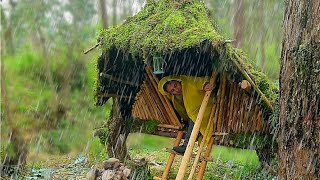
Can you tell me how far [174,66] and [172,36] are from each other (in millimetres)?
1328

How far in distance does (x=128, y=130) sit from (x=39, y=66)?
6702 mm

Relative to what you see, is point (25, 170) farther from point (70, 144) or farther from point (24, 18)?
point (24, 18)

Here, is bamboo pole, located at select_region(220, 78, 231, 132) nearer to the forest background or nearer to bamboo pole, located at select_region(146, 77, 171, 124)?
bamboo pole, located at select_region(146, 77, 171, 124)

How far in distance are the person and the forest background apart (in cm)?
413

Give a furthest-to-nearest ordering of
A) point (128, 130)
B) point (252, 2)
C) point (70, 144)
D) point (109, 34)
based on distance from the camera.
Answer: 1. point (252, 2)
2. point (70, 144)
3. point (128, 130)
4. point (109, 34)

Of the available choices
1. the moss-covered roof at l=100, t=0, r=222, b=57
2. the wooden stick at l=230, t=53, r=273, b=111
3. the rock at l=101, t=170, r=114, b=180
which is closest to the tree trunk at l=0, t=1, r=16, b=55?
the moss-covered roof at l=100, t=0, r=222, b=57

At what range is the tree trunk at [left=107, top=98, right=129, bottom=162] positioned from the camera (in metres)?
6.91

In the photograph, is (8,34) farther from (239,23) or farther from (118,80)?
(118,80)

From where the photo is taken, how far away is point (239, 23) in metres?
12.4

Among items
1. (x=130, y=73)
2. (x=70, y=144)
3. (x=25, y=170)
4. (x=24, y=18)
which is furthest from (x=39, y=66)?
(x=130, y=73)

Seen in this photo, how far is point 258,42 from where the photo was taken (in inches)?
618

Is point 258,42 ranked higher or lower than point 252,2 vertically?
lower

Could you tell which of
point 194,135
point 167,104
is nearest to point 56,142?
point 167,104

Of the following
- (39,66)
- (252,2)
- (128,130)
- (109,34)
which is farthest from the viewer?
(252,2)
